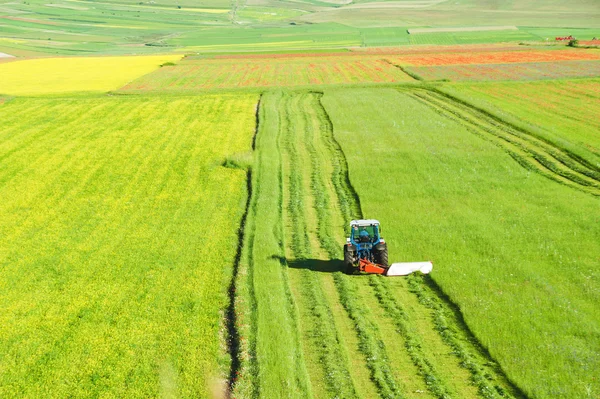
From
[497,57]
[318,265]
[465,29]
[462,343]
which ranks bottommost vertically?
[318,265]

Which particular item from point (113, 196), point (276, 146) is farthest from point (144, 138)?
point (113, 196)

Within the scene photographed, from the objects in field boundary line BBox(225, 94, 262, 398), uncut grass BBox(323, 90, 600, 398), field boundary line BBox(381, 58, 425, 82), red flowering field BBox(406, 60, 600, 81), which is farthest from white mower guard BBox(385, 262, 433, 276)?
red flowering field BBox(406, 60, 600, 81)

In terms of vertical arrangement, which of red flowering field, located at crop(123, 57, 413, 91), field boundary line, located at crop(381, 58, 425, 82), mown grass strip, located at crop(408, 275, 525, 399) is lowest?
red flowering field, located at crop(123, 57, 413, 91)

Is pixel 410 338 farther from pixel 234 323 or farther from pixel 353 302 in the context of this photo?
pixel 234 323

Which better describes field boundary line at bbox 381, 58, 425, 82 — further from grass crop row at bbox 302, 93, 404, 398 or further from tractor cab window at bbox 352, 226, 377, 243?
tractor cab window at bbox 352, 226, 377, 243

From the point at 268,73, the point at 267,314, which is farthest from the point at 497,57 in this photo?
the point at 267,314

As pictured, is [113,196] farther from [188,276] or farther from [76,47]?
[76,47]

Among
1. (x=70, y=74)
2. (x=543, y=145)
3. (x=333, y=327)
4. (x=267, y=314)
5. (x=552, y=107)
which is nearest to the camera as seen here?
(x=333, y=327)
